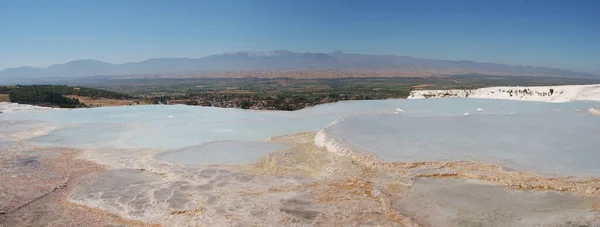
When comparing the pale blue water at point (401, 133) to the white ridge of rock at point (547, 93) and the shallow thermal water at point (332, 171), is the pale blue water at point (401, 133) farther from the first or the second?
the white ridge of rock at point (547, 93)

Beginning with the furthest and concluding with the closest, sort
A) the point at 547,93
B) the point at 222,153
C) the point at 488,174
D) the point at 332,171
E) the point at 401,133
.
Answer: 1. the point at 547,93
2. the point at 401,133
3. the point at 222,153
4. the point at 332,171
5. the point at 488,174

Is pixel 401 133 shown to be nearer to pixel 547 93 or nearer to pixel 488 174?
pixel 488 174

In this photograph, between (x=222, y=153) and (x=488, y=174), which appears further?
(x=222, y=153)

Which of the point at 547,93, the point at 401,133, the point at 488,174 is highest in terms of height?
the point at 547,93

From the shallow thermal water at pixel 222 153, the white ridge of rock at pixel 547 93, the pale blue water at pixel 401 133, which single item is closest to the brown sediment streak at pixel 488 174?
the pale blue water at pixel 401 133

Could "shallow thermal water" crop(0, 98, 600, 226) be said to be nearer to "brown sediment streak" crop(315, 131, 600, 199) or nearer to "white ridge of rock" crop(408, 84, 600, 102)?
"brown sediment streak" crop(315, 131, 600, 199)

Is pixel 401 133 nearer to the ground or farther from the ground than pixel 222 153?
farther from the ground

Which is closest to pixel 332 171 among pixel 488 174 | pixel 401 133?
pixel 488 174

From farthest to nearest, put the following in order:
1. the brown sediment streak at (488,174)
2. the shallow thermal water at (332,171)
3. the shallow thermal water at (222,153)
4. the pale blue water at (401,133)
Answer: the shallow thermal water at (222,153)
the pale blue water at (401,133)
the brown sediment streak at (488,174)
the shallow thermal water at (332,171)

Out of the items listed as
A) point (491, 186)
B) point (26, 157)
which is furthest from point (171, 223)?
point (26, 157)

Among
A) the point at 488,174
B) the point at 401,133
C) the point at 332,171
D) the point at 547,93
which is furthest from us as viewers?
the point at 547,93
